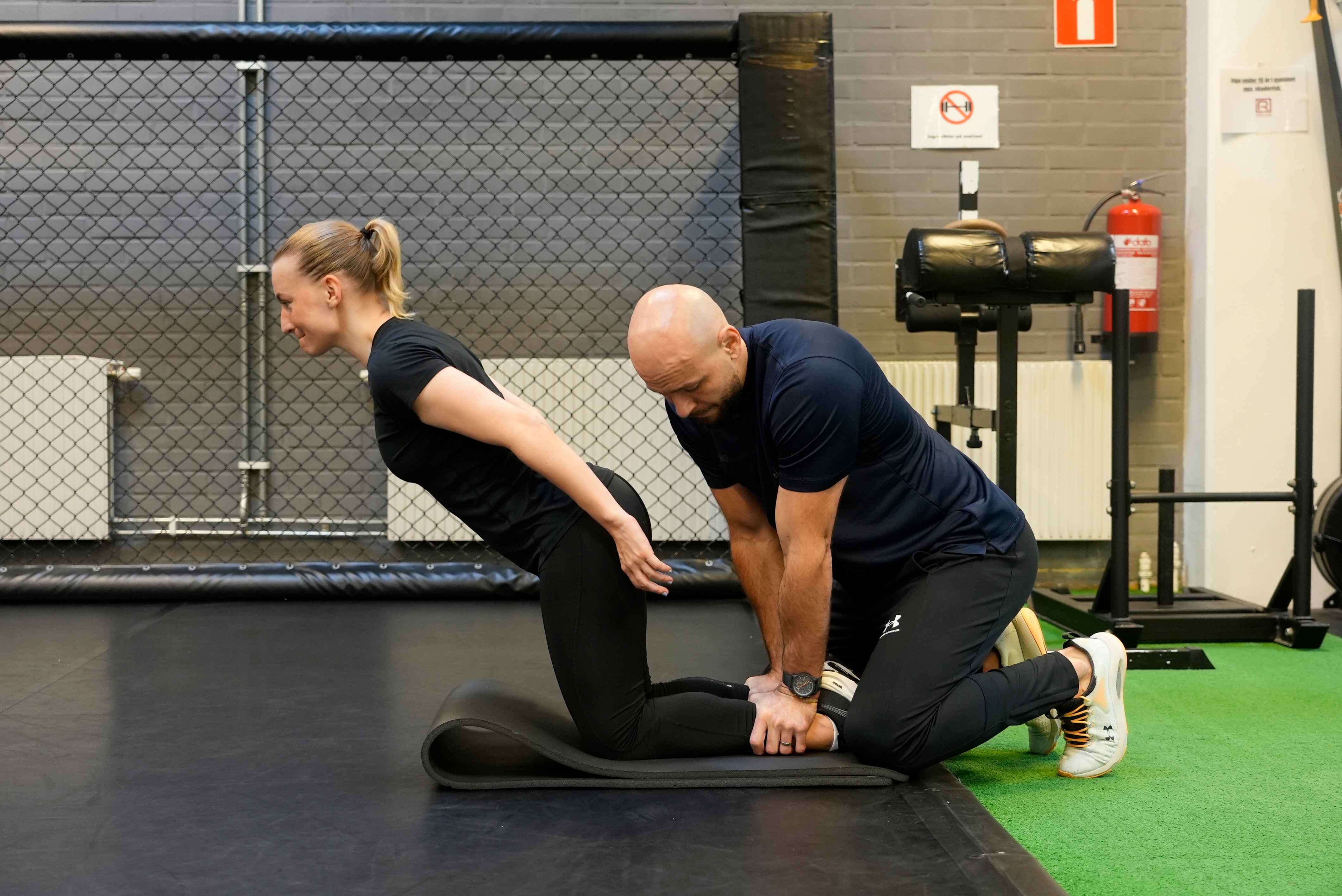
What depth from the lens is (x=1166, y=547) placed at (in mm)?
3455

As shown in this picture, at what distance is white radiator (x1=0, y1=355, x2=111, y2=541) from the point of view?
4203 millimetres

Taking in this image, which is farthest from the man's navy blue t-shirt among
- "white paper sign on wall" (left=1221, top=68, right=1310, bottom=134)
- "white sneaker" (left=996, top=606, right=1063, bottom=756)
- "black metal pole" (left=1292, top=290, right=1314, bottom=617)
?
"white paper sign on wall" (left=1221, top=68, right=1310, bottom=134)

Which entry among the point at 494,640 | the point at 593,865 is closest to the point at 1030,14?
the point at 494,640

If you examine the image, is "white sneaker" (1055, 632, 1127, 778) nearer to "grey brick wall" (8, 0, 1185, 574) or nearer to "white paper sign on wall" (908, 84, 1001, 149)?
"grey brick wall" (8, 0, 1185, 574)

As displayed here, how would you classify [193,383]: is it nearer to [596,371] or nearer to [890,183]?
[596,371]

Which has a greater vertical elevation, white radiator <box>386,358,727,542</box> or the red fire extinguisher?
the red fire extinguisher

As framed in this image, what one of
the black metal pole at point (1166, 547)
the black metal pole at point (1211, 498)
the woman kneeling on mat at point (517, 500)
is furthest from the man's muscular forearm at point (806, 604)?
the black metal pole at point (1166, 547)

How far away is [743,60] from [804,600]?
7.63 ft

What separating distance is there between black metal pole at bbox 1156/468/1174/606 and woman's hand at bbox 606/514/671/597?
2.23 m

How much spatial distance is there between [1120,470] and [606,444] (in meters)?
1.98

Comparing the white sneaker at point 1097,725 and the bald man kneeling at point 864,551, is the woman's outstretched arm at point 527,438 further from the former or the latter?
Answer: the white sneaker at point 1097,725

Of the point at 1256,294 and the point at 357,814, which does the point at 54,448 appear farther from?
the point at 1256,294

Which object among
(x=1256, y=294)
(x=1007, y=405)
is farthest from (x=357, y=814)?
(x=1256, y=294)

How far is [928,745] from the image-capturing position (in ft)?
6.35
